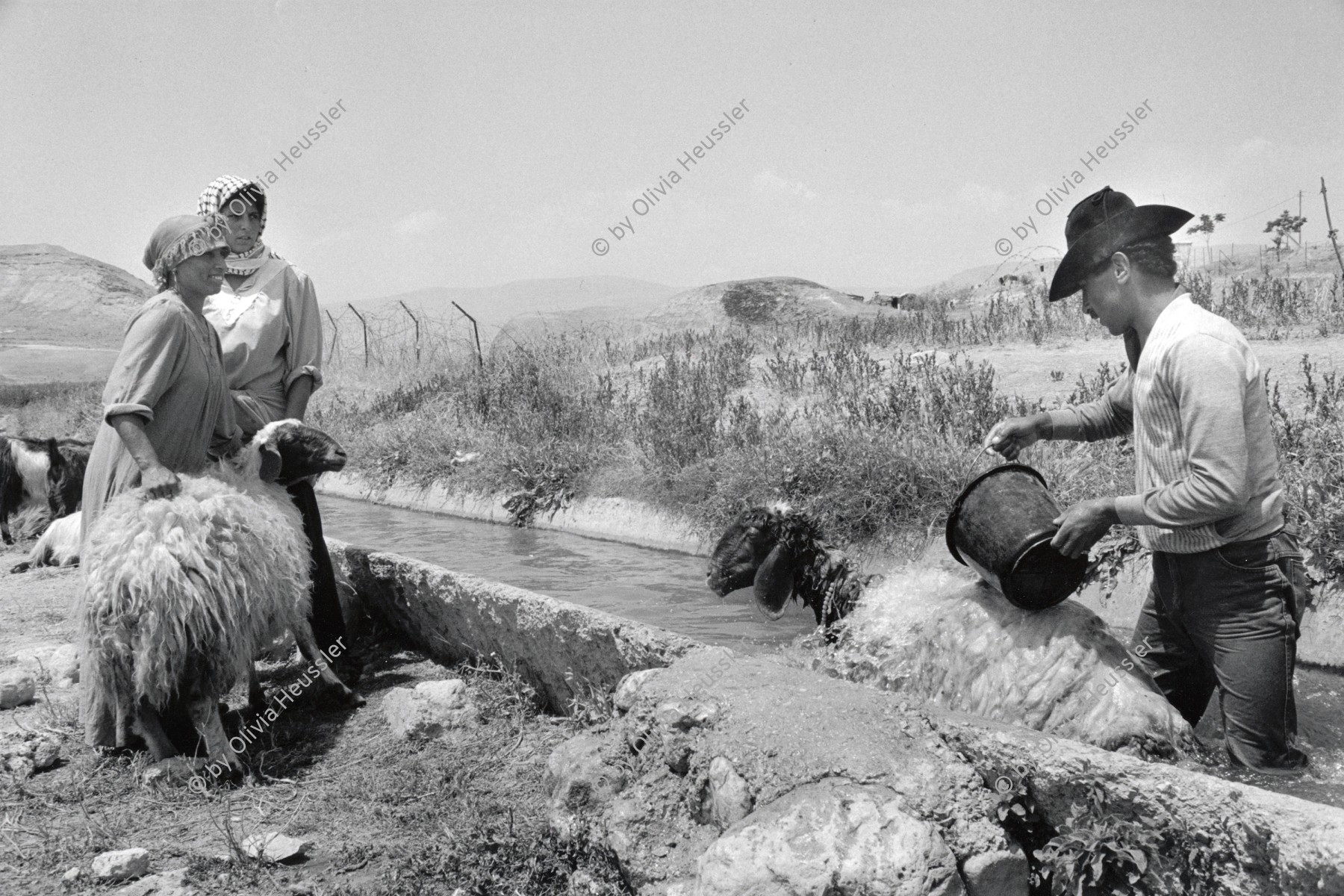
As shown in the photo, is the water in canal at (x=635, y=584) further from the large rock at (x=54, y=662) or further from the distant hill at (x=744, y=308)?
the distant hill at (x=744, y=308)

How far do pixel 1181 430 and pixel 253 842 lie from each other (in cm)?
296

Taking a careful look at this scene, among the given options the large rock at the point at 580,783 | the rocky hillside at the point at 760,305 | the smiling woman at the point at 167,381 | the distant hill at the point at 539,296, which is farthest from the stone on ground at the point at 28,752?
the distant hill at the point at 539,296

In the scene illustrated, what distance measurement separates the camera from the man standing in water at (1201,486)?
2623 mm

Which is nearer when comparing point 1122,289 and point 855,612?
point 1122,289

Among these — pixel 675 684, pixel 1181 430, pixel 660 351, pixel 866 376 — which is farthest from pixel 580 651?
pixel 660 351

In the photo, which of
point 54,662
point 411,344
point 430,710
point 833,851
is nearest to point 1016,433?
point 833,851

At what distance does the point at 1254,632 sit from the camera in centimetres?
276

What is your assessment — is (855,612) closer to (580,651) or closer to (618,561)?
(580,651)

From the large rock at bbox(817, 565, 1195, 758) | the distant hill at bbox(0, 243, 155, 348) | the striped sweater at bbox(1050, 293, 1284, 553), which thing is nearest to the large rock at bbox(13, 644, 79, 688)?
the large rock at bbox(817, 565, 1195, 758)

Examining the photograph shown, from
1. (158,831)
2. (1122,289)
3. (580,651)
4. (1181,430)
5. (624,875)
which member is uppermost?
(1122,289)

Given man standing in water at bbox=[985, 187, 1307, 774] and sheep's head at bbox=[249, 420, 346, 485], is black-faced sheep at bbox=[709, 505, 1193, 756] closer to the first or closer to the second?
man standing in water at bbox=[985, 187, 1307, 774]

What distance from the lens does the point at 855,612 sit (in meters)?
4.02

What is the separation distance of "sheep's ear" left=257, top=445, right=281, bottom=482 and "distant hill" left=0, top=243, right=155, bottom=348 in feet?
146

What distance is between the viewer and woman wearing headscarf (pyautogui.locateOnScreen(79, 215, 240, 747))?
3.54m
